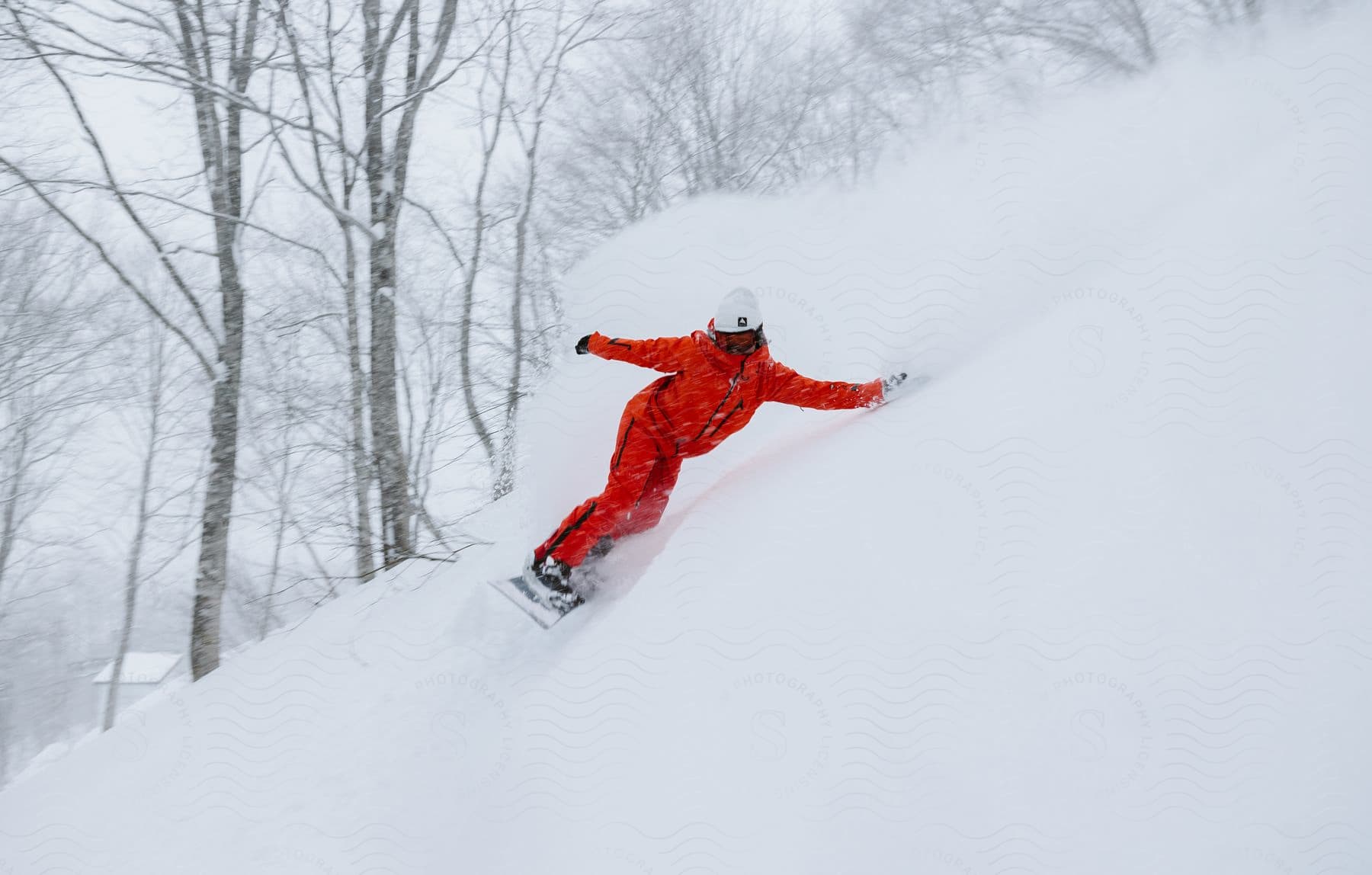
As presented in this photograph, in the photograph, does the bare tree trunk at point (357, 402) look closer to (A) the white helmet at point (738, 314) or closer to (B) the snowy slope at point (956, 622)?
(B) the snowy slope at point (956, 622)

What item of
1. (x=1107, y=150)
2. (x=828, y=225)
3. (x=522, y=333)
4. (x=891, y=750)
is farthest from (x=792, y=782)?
(x=522, y=333)

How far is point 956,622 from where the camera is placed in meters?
2.22

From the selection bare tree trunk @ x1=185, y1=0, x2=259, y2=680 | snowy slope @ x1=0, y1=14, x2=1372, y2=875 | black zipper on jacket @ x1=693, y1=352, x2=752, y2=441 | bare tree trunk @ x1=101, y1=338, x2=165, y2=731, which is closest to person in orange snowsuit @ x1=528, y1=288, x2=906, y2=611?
black zipper on jacket @ x1=693, y1=352, x2=752, y2=441

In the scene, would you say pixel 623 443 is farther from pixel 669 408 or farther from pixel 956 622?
pixel 956 622

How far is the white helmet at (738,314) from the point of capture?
9.31 feet

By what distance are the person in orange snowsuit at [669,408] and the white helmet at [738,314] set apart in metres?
0.01

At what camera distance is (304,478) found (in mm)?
10062

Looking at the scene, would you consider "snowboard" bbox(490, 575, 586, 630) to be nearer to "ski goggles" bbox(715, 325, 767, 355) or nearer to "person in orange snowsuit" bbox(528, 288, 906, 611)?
"person in orange snowsuit" bbox(528, 288, 906, 611)

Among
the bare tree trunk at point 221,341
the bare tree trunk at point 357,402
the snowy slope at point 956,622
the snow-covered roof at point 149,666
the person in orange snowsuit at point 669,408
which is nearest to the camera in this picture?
the snowy slope at point 956,622

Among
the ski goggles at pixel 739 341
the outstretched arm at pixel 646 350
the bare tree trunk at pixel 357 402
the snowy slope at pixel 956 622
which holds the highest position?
the bare tree trunk at pixel 357 402

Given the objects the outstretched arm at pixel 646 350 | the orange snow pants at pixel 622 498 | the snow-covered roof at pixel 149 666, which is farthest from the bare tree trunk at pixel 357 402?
the snow-covered roof at pixel 149 666

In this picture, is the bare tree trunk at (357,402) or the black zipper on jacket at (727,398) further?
the bare tree trunk at (357,402)

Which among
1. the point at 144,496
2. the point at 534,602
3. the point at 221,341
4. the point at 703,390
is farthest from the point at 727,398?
the point at 144,496

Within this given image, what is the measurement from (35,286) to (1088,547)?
13.9 m
